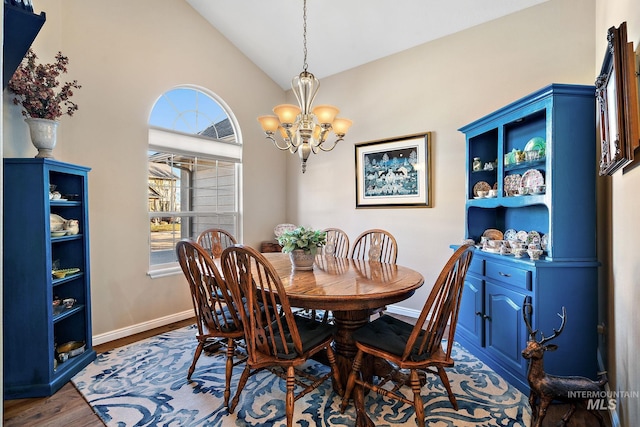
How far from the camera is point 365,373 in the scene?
2258mm

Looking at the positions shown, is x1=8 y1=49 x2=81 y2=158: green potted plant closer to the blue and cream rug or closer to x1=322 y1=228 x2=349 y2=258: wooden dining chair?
the blue and cream rug

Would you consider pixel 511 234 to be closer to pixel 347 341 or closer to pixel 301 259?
pixel 347 341

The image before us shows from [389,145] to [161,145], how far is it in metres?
2.59

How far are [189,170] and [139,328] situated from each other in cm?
180

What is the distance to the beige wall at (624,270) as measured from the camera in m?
1.45

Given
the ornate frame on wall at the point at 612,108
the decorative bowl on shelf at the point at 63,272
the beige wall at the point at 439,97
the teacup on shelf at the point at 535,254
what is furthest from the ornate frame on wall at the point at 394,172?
the decorative bowl on shelf at the point at 63,272

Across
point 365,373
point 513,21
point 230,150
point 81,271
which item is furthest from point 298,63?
point 365,373

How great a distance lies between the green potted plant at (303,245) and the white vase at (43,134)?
72.9 inches

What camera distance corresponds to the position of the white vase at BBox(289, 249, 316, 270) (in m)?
2.53

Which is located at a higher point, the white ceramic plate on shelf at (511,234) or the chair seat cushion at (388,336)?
the white ceramic plate on shelf at (511,234)

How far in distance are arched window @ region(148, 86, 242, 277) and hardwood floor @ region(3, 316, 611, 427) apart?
1412 millimetres

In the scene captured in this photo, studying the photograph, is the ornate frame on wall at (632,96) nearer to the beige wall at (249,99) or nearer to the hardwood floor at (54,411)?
the beige wall at (249,99)

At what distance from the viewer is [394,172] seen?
3.96 meters
